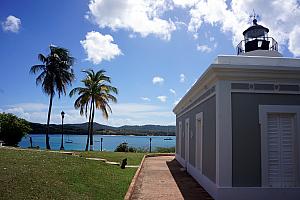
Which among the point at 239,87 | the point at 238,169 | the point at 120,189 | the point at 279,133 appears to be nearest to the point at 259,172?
the point at 238,169

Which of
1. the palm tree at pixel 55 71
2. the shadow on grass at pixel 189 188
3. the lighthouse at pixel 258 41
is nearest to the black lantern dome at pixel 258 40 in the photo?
the lighthouse at pixel 258 41

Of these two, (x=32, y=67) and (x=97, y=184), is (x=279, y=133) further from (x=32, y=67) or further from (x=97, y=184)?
(x=32, y=67)

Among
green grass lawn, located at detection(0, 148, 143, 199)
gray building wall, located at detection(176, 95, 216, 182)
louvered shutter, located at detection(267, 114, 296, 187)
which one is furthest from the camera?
gray building wall, located at detection(176, 95, 216, 182)

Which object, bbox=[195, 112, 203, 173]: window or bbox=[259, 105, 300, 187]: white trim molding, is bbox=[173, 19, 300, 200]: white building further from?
bbox=[195, 112, 203, 173]: window

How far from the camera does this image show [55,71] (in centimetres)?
3431

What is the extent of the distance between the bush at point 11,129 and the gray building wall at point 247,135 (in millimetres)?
26167

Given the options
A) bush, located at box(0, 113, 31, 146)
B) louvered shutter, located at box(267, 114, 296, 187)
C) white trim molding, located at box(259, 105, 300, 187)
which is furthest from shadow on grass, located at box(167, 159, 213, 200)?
bush, located at box(0, 113, 31, 146)

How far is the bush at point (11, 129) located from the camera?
1213 inches

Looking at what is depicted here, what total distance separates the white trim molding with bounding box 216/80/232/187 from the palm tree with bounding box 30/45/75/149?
26.2 metres

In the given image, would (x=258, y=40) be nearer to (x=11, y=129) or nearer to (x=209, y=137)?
(x=209, y=137)

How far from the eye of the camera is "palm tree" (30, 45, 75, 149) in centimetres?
3384

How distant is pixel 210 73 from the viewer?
32.9 feet

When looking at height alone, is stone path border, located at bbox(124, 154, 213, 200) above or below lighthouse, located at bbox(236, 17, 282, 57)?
below

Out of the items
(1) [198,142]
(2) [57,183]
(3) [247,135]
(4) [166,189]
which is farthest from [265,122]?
(2) [57,183]
